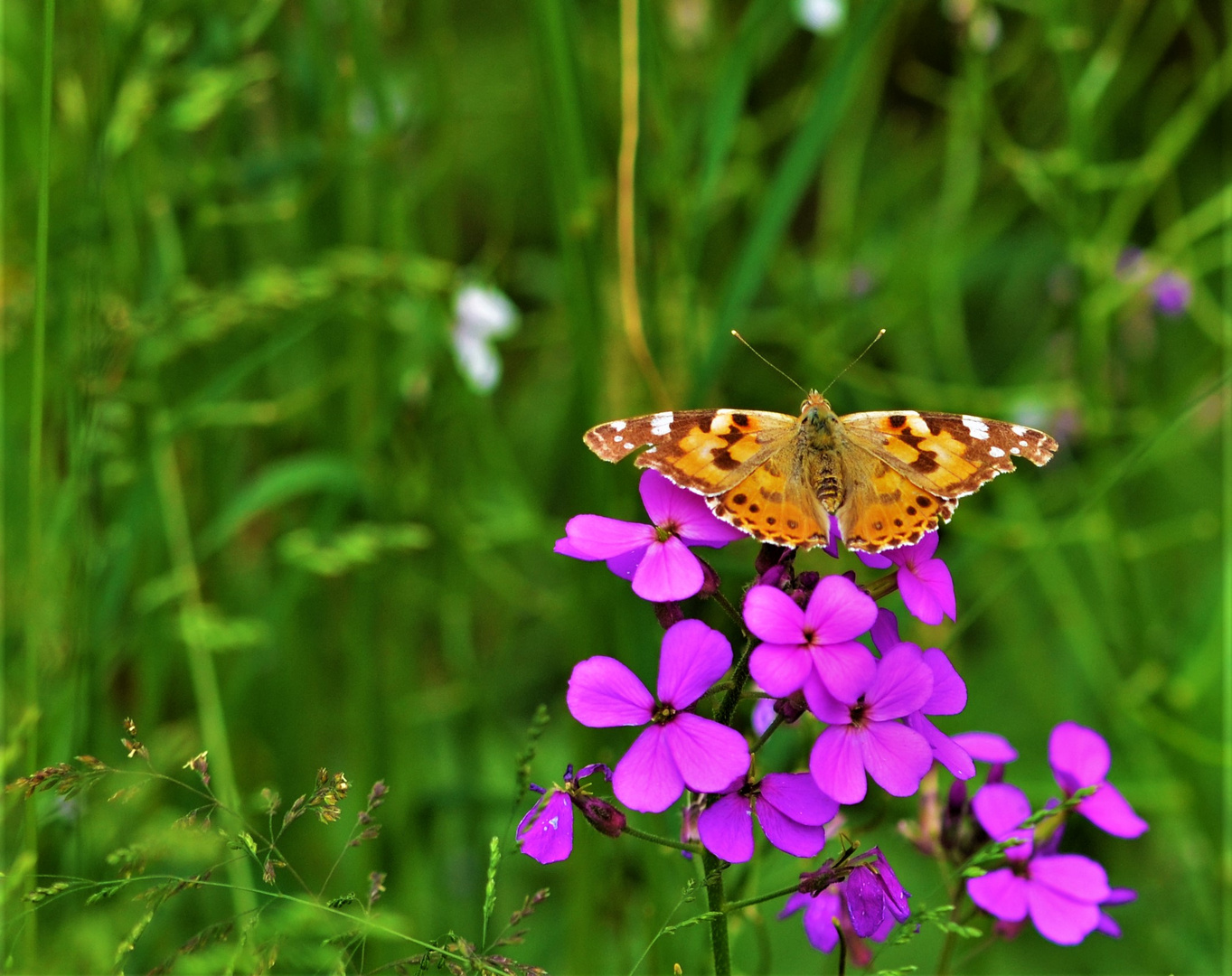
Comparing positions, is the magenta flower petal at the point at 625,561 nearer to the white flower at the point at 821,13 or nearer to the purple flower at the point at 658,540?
the purple flower at the point at 658,540

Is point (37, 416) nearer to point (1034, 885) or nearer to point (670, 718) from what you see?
point (670, 718)

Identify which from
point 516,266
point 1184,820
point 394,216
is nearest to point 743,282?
point 394,216

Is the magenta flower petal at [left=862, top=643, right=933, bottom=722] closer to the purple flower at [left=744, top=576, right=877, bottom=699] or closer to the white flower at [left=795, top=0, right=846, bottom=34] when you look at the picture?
the purple flower at [left=744, top=576, right=877, bottom=699]

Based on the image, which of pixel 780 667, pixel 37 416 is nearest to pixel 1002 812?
pixel 780 667

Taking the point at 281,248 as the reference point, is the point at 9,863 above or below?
below

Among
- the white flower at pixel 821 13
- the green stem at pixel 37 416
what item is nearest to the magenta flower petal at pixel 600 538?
the green stem at pixel 37 416

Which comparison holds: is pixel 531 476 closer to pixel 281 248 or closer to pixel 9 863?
pixel 281 248
